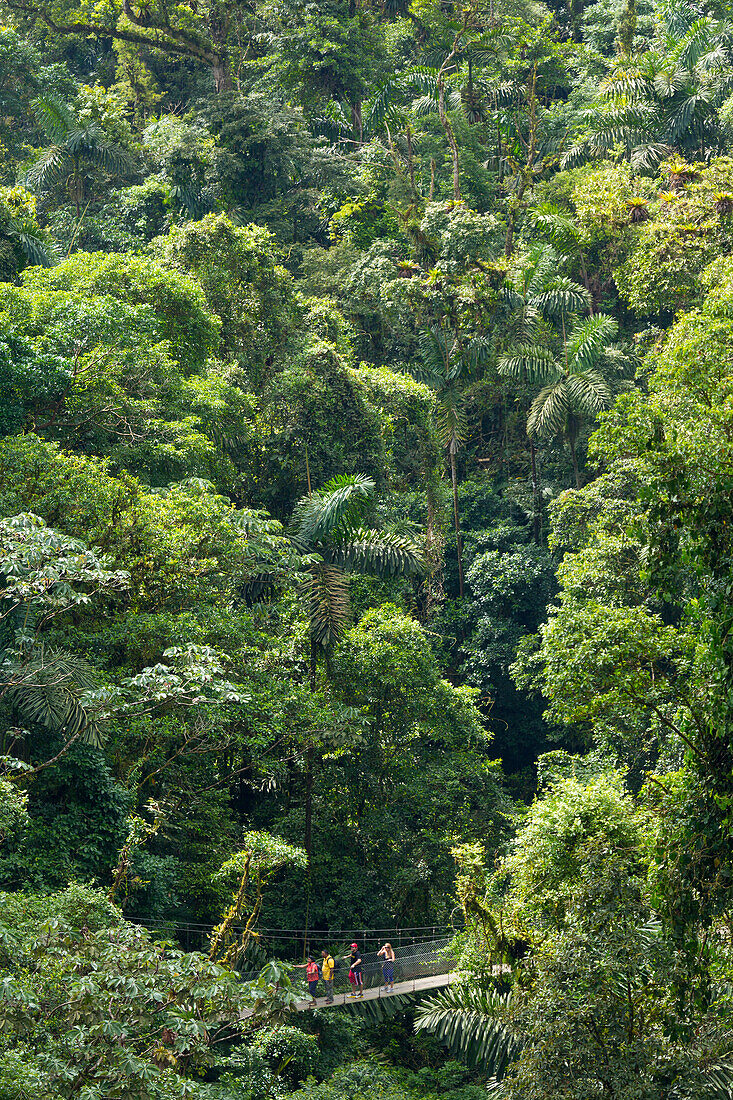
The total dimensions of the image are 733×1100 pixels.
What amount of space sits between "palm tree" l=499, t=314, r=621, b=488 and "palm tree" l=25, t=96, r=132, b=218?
1198cm

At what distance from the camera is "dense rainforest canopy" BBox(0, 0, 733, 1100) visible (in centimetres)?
940

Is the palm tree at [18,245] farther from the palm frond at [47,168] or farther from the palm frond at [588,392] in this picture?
the palm frond at [588,392]

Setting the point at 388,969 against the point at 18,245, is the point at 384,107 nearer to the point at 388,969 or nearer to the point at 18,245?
the point at 18,245

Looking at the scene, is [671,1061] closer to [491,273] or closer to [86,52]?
[491,273]

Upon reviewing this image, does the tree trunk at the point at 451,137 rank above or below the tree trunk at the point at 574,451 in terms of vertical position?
above

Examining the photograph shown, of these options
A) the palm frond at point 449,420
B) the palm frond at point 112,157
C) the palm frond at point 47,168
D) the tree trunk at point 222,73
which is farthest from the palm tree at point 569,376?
the tree trunk at point 222,73

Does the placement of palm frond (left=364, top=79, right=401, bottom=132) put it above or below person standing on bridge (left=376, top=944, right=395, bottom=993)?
above

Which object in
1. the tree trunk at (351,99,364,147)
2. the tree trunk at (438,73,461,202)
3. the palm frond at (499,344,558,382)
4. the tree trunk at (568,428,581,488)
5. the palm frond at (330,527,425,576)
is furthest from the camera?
the tree trunk at (351,99,364,147)

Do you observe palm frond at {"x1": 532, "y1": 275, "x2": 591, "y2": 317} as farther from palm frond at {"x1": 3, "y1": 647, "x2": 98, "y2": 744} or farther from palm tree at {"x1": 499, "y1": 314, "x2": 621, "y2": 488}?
palm frond at {"x1": 3, "y1": 647, "x2": 98, "y2": 744}

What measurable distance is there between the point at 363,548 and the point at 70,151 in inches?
630

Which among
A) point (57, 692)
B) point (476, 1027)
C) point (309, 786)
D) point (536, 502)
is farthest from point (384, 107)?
point (476, 1027)

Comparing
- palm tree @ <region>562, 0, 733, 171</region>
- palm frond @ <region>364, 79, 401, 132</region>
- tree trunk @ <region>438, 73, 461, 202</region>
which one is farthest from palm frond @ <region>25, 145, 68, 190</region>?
palm tree @ <region>562, 0, 733, 171</region>

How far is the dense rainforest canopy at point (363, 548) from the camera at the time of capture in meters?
9.40

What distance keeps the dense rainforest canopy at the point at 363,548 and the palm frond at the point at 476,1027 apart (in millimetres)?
40
